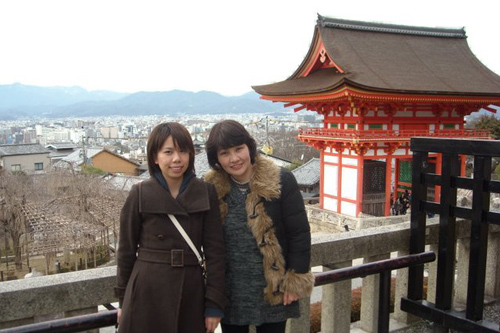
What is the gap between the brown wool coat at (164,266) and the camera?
1.87 meters

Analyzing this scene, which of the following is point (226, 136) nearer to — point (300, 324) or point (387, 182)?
point (300, 324)

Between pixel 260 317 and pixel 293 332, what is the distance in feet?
2.17

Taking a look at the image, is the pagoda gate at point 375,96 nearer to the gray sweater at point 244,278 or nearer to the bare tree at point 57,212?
the bare tree at point 57,212

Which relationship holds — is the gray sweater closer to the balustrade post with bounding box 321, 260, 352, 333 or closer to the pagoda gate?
the balustrade post with bounding box 321, 260, 352, 333

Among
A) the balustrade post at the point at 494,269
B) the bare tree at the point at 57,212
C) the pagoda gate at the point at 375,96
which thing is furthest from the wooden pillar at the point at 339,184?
the balustrade post at the point at 494,269

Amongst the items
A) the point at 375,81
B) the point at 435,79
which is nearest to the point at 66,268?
the point at 375,81

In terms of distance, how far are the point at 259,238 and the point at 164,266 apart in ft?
1.53

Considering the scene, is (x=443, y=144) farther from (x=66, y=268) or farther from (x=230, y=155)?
(x=66, y=268)

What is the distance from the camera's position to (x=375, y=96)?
558 inches

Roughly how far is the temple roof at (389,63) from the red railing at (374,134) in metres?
1.69

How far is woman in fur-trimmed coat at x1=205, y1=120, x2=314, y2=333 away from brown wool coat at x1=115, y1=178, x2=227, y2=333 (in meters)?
0.16

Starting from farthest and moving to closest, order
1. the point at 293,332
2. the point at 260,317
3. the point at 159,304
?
the point at 293,332
the point at 260,317
the point at 159,304

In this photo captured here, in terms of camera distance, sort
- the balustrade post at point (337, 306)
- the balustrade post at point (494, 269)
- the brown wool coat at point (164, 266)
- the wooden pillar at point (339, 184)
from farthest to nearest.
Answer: the wooden pillar at point (339, 184) → the balustrade post at point (494, 269) → the balustrade post at point (337, 306) → the brown wool coat at point (164, 266)

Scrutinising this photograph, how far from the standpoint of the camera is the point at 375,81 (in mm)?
14703
